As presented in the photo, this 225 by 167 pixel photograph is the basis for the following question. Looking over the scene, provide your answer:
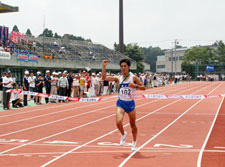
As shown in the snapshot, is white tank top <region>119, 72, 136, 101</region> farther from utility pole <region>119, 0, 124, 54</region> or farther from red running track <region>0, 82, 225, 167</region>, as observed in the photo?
utility pole <region>119, 0, 124, 54</region>

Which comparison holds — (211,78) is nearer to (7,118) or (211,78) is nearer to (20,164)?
(7,118)

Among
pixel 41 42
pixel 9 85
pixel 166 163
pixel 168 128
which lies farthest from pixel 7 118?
pixel 41 42

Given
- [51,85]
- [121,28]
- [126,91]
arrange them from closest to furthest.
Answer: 1. [126,91]
2. [51,85]
3. [121,28]

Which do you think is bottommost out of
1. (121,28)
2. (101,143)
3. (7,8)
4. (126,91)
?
(101,143)

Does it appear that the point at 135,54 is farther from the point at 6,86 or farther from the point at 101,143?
the point at 101,143

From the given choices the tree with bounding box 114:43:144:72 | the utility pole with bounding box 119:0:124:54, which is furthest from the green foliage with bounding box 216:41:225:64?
the utility pole with bounding box 119:0:124:54

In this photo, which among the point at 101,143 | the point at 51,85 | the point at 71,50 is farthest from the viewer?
the point at 71,50

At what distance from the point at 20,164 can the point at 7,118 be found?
812cm

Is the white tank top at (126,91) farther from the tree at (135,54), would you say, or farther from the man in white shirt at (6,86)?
the tree at (135,54)

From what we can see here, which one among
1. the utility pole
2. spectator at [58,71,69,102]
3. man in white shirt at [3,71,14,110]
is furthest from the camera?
the utility pole

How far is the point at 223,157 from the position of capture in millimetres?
7180

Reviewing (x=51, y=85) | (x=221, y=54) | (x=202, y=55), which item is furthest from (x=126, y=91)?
(x=221, y=54)

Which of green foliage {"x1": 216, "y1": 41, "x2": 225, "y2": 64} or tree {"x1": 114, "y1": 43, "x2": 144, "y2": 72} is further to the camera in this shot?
green foliage {"x1": 216, "y1": 41, "x2": 225, "y2": 64}

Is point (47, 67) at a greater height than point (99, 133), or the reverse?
point (47, 67)
